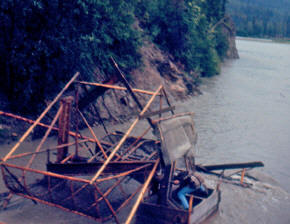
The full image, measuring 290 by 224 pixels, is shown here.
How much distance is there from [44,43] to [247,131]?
10.6 metres

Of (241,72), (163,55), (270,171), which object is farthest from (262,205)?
(241,72)

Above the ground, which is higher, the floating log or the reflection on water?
the floating log

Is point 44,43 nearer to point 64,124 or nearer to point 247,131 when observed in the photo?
point 64,124

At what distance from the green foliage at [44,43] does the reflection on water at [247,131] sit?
649cm

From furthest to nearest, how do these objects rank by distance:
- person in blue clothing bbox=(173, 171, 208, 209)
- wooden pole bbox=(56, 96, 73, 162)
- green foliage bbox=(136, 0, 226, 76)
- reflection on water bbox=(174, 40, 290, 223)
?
green foliage bbox=(136, 0, 226, 76)
reflection on water bbox=(174, 40, 290, 223)
wooden pole bbox=(56, 96, 73, 162)
person in blue clothing bbox=(173, 171, 208, 209)

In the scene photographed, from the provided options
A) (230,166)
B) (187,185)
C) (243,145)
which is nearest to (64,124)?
(187,185)

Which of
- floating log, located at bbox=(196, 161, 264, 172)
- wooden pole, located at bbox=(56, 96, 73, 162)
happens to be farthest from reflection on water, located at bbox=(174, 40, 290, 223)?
wooden pole, located at bbox=(56, 96, 73, 162)

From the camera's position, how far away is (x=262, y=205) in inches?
384

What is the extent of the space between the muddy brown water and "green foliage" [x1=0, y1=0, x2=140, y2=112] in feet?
7.46

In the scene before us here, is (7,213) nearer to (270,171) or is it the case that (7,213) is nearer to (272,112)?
(270,171)

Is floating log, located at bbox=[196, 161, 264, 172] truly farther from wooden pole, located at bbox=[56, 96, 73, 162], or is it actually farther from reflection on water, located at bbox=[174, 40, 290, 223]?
wooden pole, located at bbox=[56, 96, 73, 162]

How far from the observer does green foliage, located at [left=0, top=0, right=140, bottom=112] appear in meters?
11.7

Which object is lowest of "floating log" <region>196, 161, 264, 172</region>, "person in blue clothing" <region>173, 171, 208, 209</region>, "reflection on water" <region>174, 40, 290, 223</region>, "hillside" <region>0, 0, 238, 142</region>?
"reflection on water" <region>174, 40, 290, 223</region>

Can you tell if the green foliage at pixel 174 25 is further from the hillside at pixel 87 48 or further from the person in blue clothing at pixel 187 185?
the person in blue clothing at pixel 187 185
